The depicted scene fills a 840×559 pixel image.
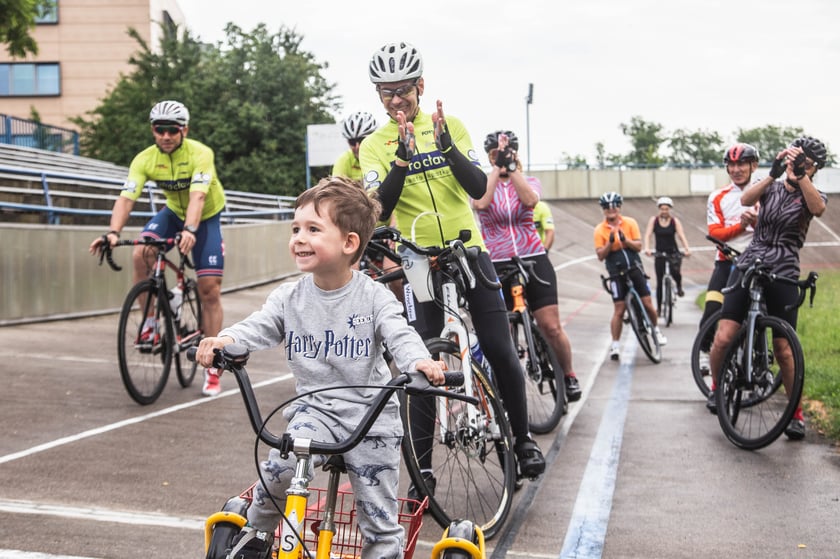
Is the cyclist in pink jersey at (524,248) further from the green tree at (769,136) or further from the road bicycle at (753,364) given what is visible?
the green tree at (769,136)

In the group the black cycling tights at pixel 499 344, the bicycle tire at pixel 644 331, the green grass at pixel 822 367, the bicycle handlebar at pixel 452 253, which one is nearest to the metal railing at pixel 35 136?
the green grass at pixel 822 367

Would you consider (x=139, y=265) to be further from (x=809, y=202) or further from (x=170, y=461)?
(x=809, y=202)

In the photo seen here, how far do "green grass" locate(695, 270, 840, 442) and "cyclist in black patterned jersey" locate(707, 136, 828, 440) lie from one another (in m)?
0.35

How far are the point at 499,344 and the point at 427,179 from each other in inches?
35.8

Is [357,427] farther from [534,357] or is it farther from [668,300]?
[668,300]

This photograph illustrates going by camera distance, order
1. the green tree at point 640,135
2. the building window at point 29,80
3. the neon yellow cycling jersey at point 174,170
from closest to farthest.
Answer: the neon yellow cycling jersey at point 174,170 < the building window at point 29,80 < the green tree at point 640,135

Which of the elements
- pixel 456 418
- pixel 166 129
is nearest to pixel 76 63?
pixel 166 129

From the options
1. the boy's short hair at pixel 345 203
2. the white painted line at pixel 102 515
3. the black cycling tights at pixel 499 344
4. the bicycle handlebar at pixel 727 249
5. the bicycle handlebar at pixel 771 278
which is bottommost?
the white painted line at pixel 102 515

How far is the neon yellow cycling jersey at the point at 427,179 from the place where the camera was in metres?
5.20

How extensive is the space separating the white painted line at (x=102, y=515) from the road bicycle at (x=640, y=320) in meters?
7.71

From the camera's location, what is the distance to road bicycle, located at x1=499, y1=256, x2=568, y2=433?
7.41m

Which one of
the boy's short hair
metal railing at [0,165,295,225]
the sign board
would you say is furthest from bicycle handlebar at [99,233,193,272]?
the sign board

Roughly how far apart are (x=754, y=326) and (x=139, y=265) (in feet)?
14.9

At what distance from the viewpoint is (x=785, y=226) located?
6.93 meters
